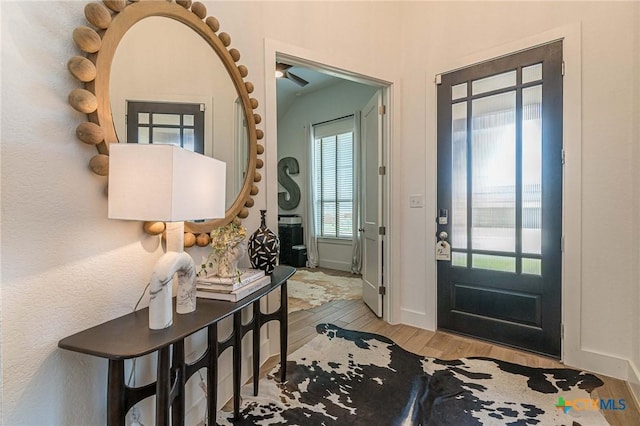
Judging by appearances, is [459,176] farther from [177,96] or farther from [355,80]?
[177,96]

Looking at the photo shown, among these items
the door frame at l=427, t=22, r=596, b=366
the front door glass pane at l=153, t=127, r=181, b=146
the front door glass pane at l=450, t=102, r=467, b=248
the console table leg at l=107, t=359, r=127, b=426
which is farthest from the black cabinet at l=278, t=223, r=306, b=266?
the console table leg at l=107, t=359, r=127, b=426

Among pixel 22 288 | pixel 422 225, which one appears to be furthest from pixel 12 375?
pixel 422 225

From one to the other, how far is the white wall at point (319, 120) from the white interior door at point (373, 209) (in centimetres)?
172

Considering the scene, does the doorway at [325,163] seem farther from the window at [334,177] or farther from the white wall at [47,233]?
the white wall at [47,233]

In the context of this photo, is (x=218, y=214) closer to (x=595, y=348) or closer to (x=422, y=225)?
(x=422, y=225)

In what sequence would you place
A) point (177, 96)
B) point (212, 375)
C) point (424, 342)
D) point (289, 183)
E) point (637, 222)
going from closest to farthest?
1. point (212, 375)
2. point (177, 96)
3. point (637, 222)
4. point (424, 342)
5. point (289, 183)

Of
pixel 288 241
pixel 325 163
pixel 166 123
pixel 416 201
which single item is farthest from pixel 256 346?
pixel 325 163

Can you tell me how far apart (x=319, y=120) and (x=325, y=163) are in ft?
2.60

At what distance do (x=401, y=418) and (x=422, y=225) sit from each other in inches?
63.0

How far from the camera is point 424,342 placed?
2.45 meters

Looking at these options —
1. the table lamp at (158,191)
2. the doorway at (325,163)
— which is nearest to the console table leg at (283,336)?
the table lamp at (158,191)

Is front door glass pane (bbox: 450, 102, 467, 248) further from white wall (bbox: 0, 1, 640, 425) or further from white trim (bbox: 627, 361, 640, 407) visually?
white trim (bbox: 627, 361, 640, 407)

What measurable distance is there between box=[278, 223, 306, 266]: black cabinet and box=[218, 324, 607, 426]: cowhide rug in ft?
10.9

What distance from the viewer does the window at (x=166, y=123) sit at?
1.23m
